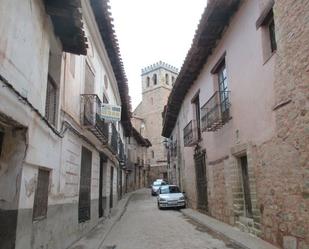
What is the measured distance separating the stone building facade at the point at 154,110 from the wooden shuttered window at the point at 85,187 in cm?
4206

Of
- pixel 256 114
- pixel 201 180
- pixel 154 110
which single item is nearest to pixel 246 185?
pixel 256 114

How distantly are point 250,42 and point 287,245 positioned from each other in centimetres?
492

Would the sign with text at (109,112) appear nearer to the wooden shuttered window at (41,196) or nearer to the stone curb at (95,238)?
the stone curb at (95,238)

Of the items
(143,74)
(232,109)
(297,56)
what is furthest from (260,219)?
(143,74)

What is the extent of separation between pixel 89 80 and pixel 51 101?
366cm

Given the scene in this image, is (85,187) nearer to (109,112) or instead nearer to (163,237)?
→ (109,112)

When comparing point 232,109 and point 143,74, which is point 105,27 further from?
point 143,74

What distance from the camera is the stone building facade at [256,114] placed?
21.1 feet

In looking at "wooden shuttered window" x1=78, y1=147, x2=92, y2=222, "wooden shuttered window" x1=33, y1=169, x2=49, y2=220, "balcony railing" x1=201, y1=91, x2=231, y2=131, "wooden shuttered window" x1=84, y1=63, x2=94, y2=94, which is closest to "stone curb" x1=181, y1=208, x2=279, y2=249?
"balcony railing" x1=201, y1=91, x2=231, y2=131

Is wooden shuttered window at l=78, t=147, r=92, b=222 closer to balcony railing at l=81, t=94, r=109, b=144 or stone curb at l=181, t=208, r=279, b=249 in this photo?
balcony railing at l=81, t=94, r=109, b=144

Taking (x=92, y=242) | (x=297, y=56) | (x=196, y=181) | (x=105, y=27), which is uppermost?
(x=105, y=27)

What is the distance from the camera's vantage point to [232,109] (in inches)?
415

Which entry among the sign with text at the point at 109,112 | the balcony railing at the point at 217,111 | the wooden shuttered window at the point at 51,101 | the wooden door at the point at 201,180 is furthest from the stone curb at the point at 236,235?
the wooden shuttered window at the point at 51,101

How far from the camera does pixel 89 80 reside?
1074cm
